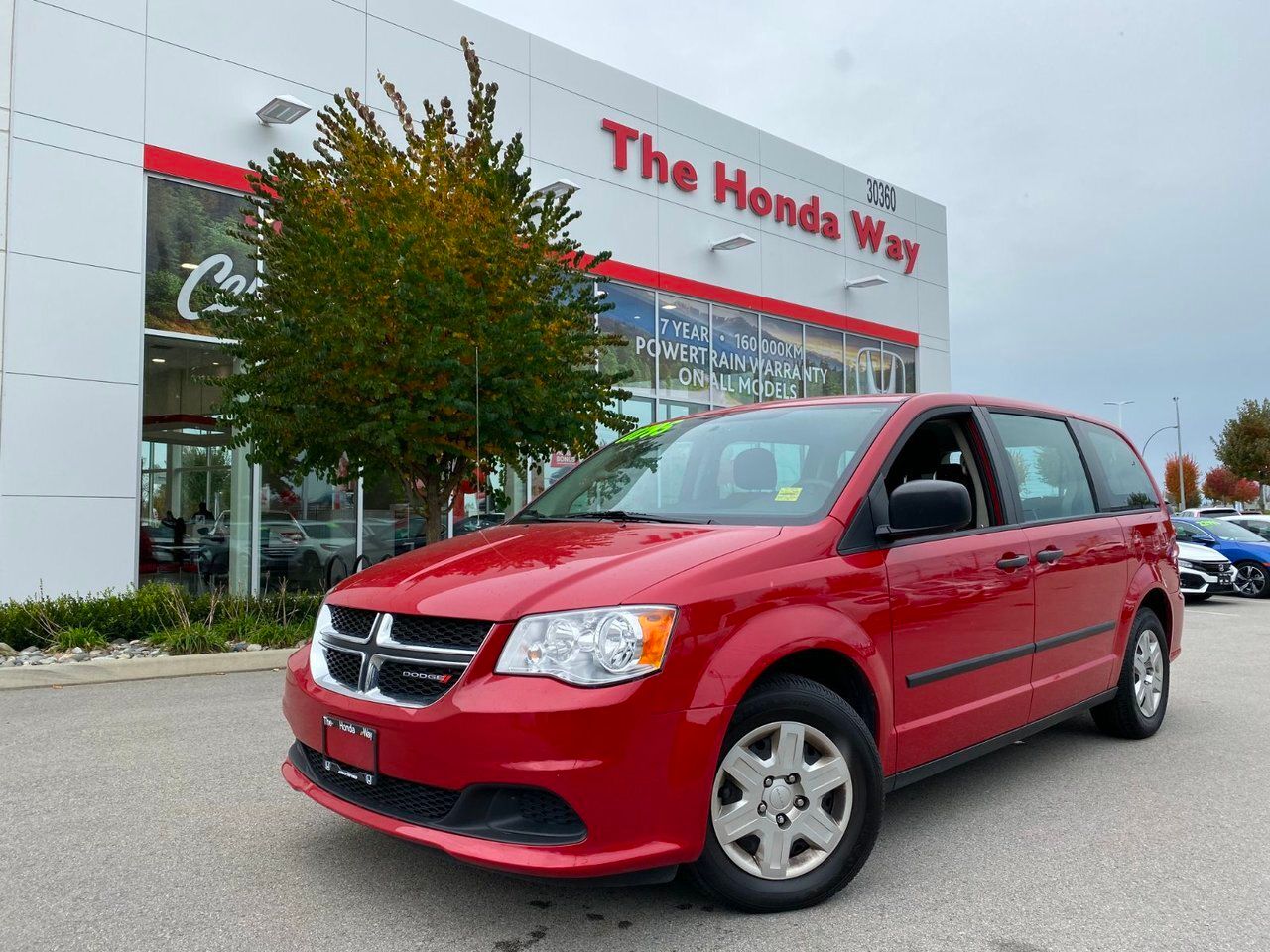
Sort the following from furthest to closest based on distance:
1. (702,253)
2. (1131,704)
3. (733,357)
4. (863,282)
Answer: (863,282) < (733,357) < (702,253) < (1131,704)

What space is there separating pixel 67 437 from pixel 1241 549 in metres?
16.7

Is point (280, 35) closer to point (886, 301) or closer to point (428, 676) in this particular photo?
point (428, 676)

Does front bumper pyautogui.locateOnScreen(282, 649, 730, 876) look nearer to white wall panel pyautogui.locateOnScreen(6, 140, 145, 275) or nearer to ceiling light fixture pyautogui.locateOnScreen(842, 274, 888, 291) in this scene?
white wall panel pyautogui.locateOnScreen(6, 140, 145, 275)

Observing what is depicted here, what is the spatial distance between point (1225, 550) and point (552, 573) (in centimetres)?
1605

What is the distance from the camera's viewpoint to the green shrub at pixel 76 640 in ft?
27.7

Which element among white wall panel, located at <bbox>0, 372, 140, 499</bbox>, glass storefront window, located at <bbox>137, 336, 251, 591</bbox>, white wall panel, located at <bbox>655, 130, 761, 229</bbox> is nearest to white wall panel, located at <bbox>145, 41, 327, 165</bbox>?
glass storefront window, located at <bbox>137, 336, 251, 591</bbox>

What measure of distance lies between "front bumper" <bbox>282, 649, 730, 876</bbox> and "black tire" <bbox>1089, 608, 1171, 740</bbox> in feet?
10.7

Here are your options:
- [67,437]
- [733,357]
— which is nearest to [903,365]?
[733,357]

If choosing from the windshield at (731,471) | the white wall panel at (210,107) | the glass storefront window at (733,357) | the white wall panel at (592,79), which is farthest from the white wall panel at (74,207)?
the glass storefront window at (733,357)

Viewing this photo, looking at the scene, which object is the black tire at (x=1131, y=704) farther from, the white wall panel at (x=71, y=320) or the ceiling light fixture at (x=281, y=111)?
the ceiling light fixture at (x=281, y=111)

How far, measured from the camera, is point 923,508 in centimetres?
345

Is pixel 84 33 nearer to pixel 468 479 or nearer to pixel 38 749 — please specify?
pixel 468 479

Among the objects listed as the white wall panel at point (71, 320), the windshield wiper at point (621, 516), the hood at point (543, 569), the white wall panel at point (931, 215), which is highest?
the white wall panel at point (931, 215)

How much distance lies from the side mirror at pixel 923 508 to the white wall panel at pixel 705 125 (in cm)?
1565
